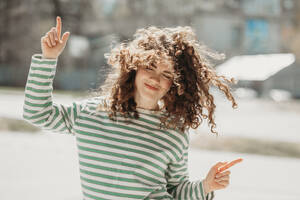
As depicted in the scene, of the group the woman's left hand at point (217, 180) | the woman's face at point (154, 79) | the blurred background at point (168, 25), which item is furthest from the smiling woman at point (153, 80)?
the blurred background at point (168, 25)

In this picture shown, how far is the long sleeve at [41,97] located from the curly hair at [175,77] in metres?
0.19

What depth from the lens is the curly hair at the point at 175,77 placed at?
63.6 inches

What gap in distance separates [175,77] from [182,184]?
444 mm

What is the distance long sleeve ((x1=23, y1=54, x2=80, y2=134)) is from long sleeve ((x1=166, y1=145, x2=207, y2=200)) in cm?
46

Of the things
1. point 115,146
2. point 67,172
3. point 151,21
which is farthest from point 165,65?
point 151,21

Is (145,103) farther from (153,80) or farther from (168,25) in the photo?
(168,25)

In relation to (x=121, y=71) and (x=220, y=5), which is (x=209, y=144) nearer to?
(x=121, y=71)

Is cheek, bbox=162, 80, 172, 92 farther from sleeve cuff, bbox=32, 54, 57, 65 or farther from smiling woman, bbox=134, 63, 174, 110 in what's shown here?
sleeve cuff, bbox=32, 54, 57, 65

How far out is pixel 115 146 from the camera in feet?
5.02

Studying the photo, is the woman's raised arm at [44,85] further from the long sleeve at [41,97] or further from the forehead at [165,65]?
the forehead at [165,65]

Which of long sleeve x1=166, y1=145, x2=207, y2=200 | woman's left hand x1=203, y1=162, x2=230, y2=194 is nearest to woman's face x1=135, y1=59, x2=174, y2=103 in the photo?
long sleeve x1=166, y1=145, x2=207, y2=200

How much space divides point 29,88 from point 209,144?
5.46m

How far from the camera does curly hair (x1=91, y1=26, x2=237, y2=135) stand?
161 cm

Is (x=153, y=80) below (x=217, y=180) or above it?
above
